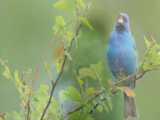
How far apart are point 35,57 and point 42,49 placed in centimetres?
4

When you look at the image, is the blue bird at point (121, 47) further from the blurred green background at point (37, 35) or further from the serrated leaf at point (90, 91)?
the serrated leaf at point (90, 91)

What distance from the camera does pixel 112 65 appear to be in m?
1.36

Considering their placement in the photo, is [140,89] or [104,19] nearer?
[104,19]

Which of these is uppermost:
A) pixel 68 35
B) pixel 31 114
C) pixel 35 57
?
pixel 35 57

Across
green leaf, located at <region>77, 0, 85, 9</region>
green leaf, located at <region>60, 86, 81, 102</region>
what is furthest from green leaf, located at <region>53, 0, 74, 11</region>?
green leaf, located at <region>60, 86, 81, 102</region>

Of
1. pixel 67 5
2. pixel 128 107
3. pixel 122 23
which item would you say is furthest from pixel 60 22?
pixel 122 23

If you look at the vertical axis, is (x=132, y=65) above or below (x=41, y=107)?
above

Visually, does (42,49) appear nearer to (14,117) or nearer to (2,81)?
(2,81)

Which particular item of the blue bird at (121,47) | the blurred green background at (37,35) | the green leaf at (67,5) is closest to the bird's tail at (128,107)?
the blue bird at (121,47)

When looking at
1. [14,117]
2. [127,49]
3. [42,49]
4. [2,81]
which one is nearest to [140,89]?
[127,49]

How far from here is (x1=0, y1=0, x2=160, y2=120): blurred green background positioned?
59.2 inches

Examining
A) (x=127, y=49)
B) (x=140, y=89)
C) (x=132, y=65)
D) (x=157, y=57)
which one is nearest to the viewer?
(x=157, y=57)

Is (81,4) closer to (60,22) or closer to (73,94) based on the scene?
(60,22)

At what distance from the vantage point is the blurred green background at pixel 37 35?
150cm
